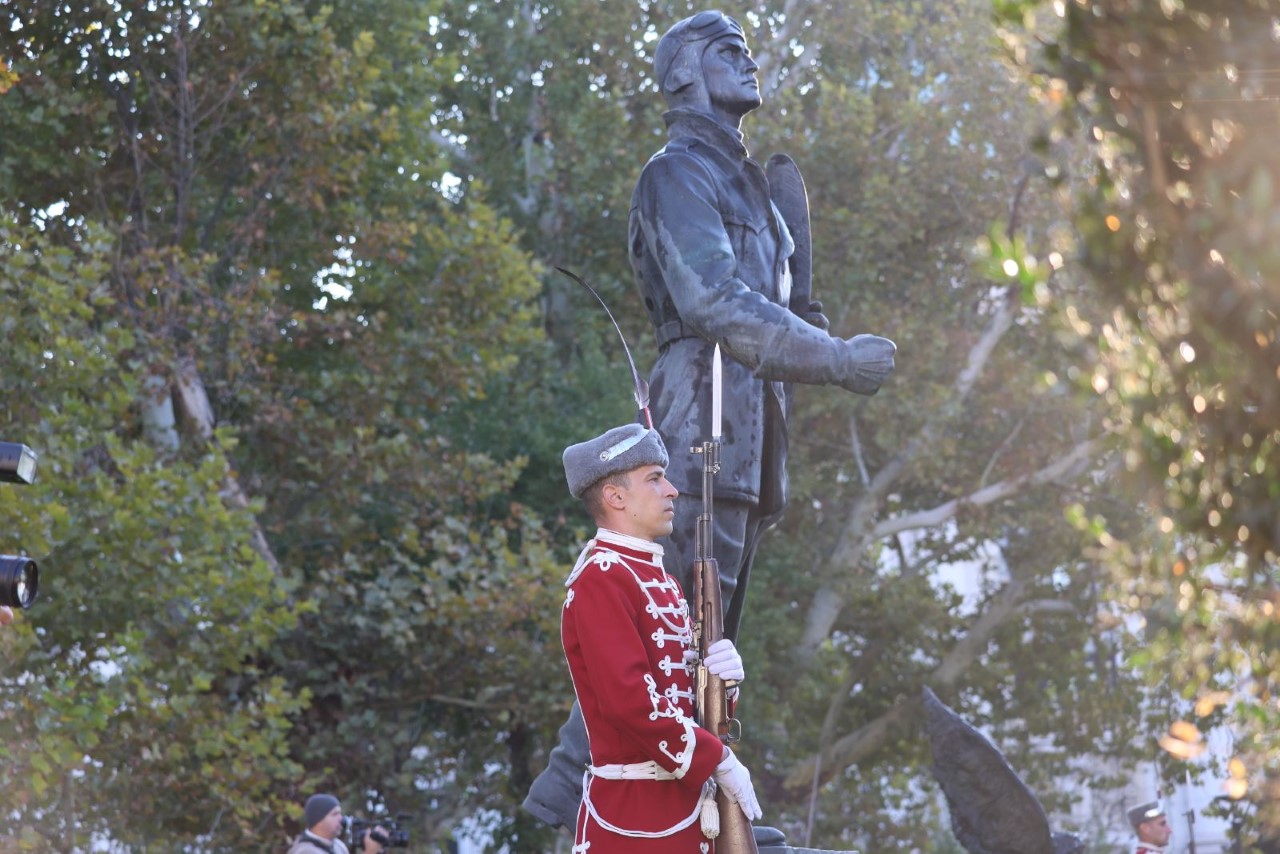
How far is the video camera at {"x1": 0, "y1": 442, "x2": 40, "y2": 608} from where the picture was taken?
5.83m

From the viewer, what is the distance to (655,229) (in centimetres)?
557

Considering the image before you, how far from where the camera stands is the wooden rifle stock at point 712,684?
4613mm

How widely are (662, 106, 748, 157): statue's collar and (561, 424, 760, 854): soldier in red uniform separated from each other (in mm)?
1310

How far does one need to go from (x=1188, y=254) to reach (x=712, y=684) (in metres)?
1.92

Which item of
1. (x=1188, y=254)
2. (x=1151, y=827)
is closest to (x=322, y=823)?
(x=1151, y=827)

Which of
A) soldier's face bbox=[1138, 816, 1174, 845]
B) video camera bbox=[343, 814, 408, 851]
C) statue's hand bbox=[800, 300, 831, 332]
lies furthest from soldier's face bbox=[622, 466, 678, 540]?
soldier's face bbox=[1138, 816, 1174, 845]

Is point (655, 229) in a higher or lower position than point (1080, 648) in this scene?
higher

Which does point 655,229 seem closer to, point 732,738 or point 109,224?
point 732,738

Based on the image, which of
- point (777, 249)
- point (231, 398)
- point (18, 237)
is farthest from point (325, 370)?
point (777, 249)

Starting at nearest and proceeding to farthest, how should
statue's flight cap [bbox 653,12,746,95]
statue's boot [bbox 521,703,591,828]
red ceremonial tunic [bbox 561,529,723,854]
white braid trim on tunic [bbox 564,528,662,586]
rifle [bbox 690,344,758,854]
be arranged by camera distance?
red ceremonial tunic [bbox 561,529,723,854], rifle [bbox 690,344,758,854], white braid trim on tunic [bbox 564,528,662,586], statue's boot [bbox 521,703,591,828], statue's flight cap [bbox 653,12,746,95]

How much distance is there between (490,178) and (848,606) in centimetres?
680

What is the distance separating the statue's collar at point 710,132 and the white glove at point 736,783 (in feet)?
6.60

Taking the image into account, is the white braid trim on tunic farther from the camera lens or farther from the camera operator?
the camera operator

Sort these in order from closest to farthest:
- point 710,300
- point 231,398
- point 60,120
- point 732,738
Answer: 1. point 732,738
2. point 710,300
3. point 60,120
4. point 231,398
